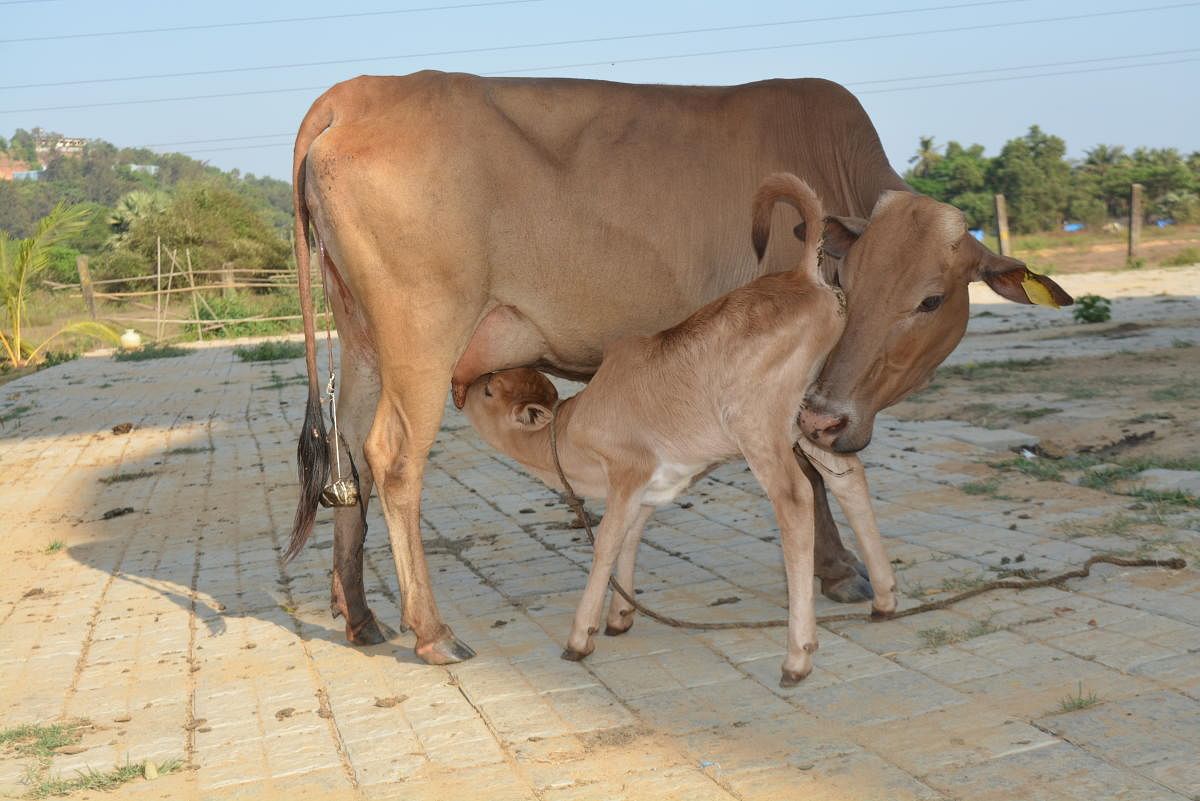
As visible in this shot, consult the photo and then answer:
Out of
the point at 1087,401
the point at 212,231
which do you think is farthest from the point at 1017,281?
the point at 212,231

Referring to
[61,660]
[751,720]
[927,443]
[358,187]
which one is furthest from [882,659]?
[927,443]

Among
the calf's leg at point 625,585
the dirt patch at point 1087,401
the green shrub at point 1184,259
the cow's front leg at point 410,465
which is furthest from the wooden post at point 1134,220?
the cow's front leg at point 410,465

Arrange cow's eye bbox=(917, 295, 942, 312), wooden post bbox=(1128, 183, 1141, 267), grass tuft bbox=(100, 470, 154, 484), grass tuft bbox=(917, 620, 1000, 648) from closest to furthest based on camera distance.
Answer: grass tuft bbox=(917, 620, 1000, 648) → cow's eye bbox=(917, 295, 942, 312) → grass tuft bbox=(100, 470, 154, 484) → wooden post bbox=(1128, 183, 1141, 267)

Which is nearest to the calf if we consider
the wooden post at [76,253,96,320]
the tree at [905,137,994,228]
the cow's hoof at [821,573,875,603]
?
the cow's hoof at [821,573,875,603]

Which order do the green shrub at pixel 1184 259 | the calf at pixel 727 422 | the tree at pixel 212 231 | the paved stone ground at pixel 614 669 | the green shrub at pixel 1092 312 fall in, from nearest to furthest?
the paved stone ground at pixel 614 669 → the calf at pixel 727 422 → the green shrub at pixel 1092 312 → the green shrub at pixel 1184 259 → the tree at pixel 212 231

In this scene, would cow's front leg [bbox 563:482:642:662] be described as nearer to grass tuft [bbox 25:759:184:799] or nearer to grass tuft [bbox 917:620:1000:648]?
grass tuft [bbox 917:620:1000:648]

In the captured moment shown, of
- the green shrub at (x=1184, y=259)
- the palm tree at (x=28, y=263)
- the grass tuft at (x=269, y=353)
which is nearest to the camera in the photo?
the grass tuft at (x=269, y=353)

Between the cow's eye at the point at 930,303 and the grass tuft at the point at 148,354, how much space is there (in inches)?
775

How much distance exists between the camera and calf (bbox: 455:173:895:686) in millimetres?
4520

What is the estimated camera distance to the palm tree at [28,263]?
2156 cm

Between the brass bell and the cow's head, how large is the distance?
187 centimetres

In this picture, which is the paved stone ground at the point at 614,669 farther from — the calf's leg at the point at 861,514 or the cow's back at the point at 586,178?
the cow's back at the point at 586,178

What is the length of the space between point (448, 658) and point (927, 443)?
483cm

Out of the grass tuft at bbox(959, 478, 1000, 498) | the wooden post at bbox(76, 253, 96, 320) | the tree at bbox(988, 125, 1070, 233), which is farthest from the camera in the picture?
the tree at bbox(988, 125, 1070, 233)
